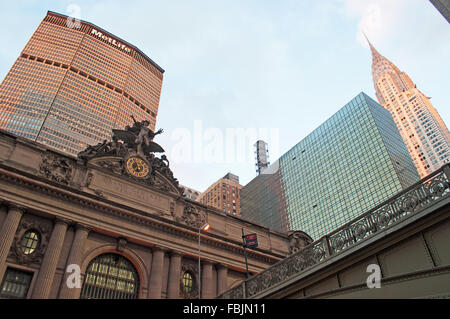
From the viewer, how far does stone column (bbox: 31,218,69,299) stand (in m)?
20.4

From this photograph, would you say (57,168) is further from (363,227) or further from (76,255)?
(363,227)

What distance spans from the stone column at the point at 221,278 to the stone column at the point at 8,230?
639 inches

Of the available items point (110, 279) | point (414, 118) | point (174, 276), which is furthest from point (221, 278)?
point (414, 118)

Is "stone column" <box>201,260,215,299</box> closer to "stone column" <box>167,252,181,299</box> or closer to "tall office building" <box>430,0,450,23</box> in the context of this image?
"stone column" <box>167,252,181,299</box>

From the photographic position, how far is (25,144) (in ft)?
82.9

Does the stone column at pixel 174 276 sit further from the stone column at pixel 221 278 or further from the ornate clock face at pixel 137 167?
the ornate clock face at pixel 137 167

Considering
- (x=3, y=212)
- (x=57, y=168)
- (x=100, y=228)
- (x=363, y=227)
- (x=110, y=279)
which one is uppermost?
(x=57, y=168)

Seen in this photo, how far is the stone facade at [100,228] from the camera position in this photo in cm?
2170

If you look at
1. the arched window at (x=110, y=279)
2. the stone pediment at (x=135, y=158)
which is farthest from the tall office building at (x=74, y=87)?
the arched window at (x=110, y=279)

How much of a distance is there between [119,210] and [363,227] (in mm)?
19337

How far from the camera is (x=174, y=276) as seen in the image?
26578 mm
